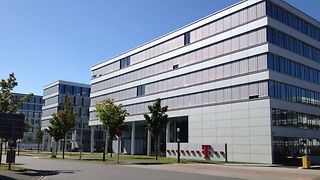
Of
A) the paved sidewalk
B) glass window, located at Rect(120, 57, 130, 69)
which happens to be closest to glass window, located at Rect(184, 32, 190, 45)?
glass window, located at Rect(120, 57, 130, 69)

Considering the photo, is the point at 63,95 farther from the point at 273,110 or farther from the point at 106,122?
the point at 273,110

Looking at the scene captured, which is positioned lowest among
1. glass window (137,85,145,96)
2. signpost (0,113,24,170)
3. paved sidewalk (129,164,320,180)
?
paved sidewalk (129,164,320,180)

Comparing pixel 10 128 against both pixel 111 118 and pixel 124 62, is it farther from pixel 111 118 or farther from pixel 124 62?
pixel 124 62

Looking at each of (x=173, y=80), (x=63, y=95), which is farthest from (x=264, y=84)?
(x=63, y=95)

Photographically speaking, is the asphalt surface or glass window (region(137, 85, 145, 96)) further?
glass window (region(137, 85, 145, 96))

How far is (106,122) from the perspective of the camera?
4847 cm

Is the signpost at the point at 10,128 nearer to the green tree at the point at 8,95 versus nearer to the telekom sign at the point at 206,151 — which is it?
the green tree at the point at 8,95

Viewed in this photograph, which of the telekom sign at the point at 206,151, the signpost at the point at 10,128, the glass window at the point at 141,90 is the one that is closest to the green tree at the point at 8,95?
the signpost at the point at 10,128

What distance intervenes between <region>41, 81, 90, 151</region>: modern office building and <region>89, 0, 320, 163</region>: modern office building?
52311mm

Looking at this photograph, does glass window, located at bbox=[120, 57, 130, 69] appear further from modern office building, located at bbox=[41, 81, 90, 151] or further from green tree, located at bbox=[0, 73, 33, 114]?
green tree, located at bbox=[0, 73, 33, 114]

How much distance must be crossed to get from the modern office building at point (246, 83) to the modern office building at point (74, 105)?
52.3 m

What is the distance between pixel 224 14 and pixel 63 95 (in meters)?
67.9

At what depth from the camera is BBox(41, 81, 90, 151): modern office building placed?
4221 inches

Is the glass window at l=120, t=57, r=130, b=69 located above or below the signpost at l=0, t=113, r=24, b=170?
above
